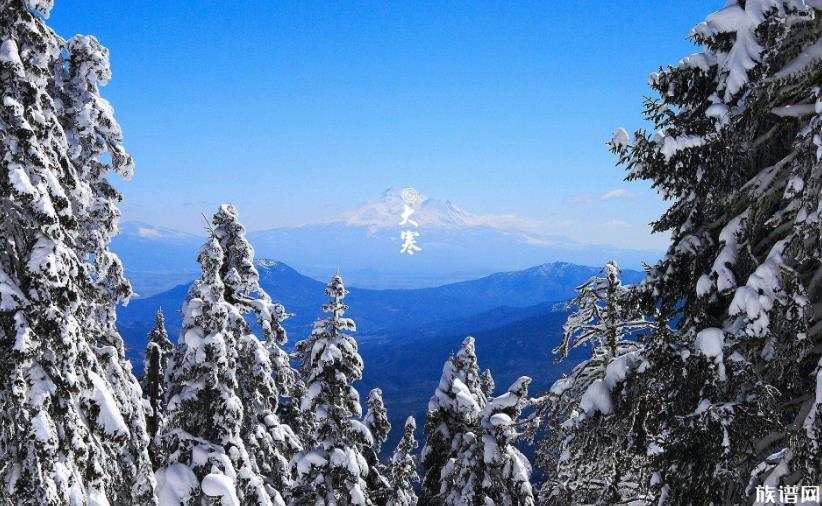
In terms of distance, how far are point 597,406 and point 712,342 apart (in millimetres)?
2083

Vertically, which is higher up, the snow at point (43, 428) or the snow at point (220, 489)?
the snow at point (43, 428)

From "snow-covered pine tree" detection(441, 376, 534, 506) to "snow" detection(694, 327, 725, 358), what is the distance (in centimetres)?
858

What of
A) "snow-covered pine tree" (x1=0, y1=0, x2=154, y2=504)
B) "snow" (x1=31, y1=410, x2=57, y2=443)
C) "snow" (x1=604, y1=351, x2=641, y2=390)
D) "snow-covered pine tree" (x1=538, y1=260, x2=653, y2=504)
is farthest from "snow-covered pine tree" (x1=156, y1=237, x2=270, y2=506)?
"snow" (x1=604, y1=351, x2=641, y2=390)

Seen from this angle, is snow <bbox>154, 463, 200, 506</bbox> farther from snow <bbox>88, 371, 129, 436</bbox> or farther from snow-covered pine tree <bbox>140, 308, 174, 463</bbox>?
snow-covered pine tree <bbox>140, 308, 174, 463</bbox>

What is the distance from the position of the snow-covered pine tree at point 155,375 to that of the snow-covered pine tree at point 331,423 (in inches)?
Result: 227

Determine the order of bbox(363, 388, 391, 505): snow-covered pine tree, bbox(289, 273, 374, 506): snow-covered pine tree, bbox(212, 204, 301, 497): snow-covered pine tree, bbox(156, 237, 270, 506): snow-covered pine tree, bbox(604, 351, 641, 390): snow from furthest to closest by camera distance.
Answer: bbox(363, 388, 391, 505): snow-covered pine tree → bbox(212, 204, 301, 497): snow-covered pine tree → bbox(289, 273, 374, 506): snow-covered pine tree → bbox(156, 237, 270, 506): snow-covered pine tree → bbox(604, 351, 641, 390): snow

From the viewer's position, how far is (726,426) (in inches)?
263

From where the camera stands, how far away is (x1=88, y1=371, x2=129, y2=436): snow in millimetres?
9242

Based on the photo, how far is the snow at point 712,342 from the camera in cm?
687

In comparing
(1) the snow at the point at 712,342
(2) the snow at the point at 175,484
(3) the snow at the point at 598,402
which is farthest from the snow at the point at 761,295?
(2) the snow at the point at 175,484

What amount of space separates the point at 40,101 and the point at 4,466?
212 inches

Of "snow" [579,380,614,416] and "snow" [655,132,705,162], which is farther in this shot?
"snow" [579,380,614,416]

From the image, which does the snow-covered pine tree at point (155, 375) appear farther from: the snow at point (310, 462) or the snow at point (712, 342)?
the snow at point (712, 342)

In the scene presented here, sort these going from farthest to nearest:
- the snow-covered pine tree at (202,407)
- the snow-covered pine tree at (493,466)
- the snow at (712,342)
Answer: the snow-covered pine tree at (493,466) → the snow-covered pine tree at (202,407) → the snow at (712,342)
